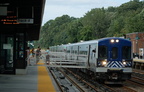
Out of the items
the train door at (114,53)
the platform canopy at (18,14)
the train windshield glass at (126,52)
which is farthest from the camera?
the train windshield glass at (126,52)

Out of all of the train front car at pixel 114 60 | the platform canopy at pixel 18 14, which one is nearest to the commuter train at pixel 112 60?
the train front car at pixel 114 60

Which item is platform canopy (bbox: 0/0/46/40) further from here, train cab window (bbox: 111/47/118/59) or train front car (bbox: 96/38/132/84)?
train cab window (bbox: 111/47/118/59)

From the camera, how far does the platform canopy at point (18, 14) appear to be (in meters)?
12.7

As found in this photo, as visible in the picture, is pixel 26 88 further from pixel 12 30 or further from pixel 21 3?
pixel 12 30

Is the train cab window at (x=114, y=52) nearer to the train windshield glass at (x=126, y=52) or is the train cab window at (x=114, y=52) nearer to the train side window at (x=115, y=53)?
the train side window at (x=115, y=53)

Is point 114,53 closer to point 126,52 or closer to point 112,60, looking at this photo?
point 112,60

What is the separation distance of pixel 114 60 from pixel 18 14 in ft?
19.0

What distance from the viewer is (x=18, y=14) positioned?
55.1ft

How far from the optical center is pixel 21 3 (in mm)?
13086

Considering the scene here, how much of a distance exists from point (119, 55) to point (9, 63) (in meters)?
6.85

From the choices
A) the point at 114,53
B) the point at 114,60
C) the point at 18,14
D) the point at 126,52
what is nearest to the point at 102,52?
the point at 114,53

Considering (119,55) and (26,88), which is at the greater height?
(119,55)

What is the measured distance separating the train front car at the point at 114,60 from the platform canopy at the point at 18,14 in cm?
399

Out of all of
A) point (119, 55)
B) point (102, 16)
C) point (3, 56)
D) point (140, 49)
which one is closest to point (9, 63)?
point (3, 56)
